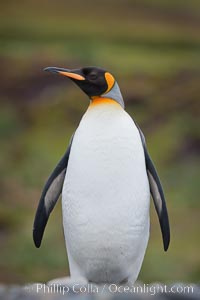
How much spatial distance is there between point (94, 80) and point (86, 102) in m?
16.4

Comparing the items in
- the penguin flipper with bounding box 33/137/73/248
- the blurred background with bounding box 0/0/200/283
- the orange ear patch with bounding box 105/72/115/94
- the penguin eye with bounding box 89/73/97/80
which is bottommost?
the blurred background with bounding box 0/0/200/283

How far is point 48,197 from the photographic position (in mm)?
6332

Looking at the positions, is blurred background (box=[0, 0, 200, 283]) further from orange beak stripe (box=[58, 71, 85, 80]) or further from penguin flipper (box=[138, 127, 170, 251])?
orange beak stripe (box=[58, 71, 85, 80])

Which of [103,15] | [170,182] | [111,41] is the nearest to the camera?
[170,182]

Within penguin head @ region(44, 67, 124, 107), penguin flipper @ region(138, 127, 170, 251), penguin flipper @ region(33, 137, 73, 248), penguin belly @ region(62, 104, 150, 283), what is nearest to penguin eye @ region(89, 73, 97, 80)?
penguin head @ region(44, 67, 124, 107)

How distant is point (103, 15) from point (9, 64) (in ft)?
30.8

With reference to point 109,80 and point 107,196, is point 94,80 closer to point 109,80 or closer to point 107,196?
point 109,80

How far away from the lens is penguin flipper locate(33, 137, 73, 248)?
20.5 feet

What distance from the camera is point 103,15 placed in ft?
123

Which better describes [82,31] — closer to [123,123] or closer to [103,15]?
[103,15]

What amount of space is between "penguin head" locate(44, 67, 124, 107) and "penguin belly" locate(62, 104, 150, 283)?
189 millimetres

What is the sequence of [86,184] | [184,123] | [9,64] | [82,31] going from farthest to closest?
1. [82,31]
2. [9,64]
3. [184,123]
4. [86,184]

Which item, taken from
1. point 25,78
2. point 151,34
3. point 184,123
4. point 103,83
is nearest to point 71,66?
point 25,78

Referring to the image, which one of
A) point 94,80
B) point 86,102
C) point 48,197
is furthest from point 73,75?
point 86,102
